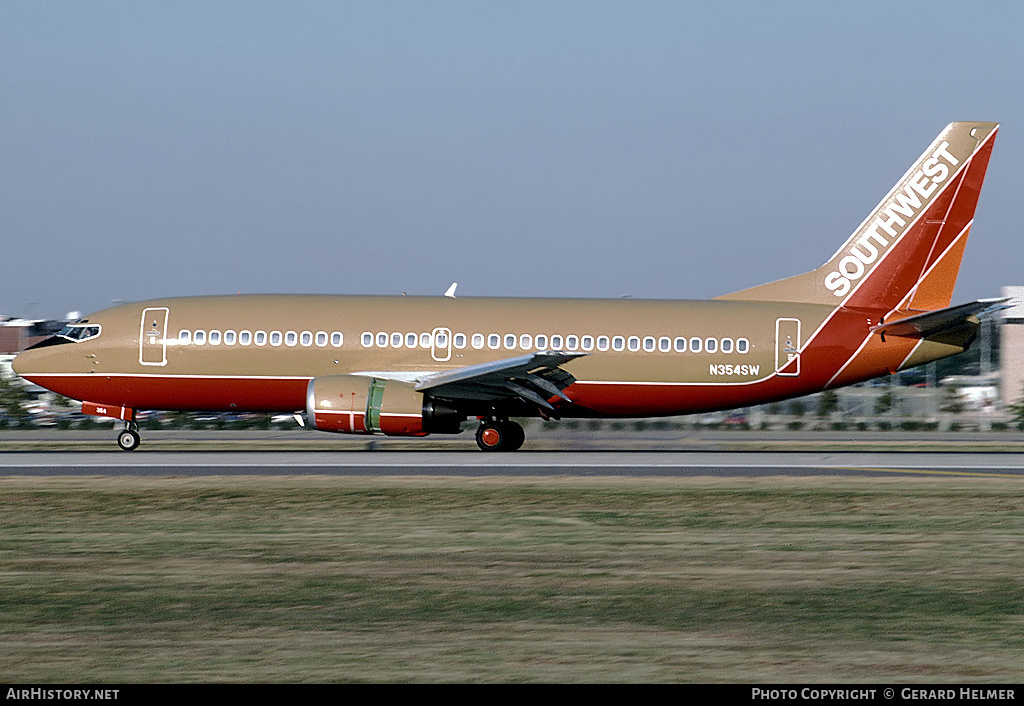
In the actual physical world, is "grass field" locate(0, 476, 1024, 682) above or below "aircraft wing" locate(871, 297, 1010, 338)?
below

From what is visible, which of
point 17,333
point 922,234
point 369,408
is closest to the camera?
point 369,408

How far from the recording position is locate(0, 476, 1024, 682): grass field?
373 inches

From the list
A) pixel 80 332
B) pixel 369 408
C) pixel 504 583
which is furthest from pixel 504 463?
pixel 504 583

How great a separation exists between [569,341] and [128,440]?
11721 mm

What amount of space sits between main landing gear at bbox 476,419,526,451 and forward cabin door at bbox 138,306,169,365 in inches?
328

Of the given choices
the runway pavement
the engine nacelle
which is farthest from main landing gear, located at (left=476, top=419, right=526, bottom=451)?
the engine nacelle

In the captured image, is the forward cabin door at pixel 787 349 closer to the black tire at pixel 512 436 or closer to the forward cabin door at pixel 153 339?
the black tire at pixel 512 436

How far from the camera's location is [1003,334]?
7731 cm

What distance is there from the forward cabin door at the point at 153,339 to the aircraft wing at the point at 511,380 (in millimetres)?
6717

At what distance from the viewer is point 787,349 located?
3116cm

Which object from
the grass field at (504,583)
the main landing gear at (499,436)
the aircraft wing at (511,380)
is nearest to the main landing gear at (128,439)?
the aircraft wing at (511,380)

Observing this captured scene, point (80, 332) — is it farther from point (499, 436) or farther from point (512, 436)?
point (512, 436)

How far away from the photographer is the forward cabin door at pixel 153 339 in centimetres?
3027

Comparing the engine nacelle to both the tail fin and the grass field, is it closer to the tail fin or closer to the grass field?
the grass field
